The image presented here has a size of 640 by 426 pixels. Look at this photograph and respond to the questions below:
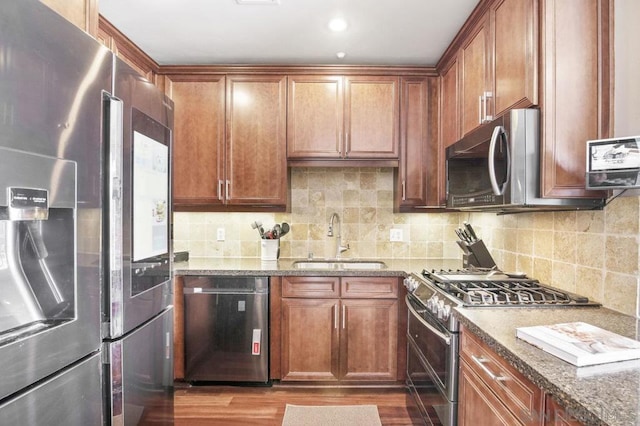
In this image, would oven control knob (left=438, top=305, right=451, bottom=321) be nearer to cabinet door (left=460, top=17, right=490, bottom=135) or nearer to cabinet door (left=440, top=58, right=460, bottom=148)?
cabinet door (left=460, top=17, right=490, bottom=135)

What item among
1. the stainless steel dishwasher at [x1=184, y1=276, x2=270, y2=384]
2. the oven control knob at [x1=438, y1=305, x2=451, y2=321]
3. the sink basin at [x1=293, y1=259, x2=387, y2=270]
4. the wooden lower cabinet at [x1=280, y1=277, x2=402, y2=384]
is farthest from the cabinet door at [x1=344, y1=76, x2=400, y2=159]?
the oven control knob at [x1=438, y1=305, x2=451, y2=321]

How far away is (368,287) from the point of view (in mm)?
2592

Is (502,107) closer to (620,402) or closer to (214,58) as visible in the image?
(620,402)

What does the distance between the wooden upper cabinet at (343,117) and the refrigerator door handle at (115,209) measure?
5.64 feet

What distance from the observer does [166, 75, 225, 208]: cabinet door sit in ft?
9.21

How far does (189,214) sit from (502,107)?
242cm

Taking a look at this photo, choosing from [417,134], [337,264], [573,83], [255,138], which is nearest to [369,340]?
[337,264]

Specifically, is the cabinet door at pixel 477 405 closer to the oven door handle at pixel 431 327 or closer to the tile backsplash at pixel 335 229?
the oven door handle at pixel 431 327

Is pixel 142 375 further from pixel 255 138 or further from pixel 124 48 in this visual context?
pixel 124 48

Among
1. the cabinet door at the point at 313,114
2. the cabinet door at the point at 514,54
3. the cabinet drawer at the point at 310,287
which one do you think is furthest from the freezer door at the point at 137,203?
the cabinet door at the point at 514,54

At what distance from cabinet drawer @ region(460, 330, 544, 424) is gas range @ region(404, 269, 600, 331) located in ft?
0.53

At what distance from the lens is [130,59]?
2.50 meters

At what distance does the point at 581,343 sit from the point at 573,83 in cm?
99

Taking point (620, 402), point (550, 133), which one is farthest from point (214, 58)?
point (620, 402)
